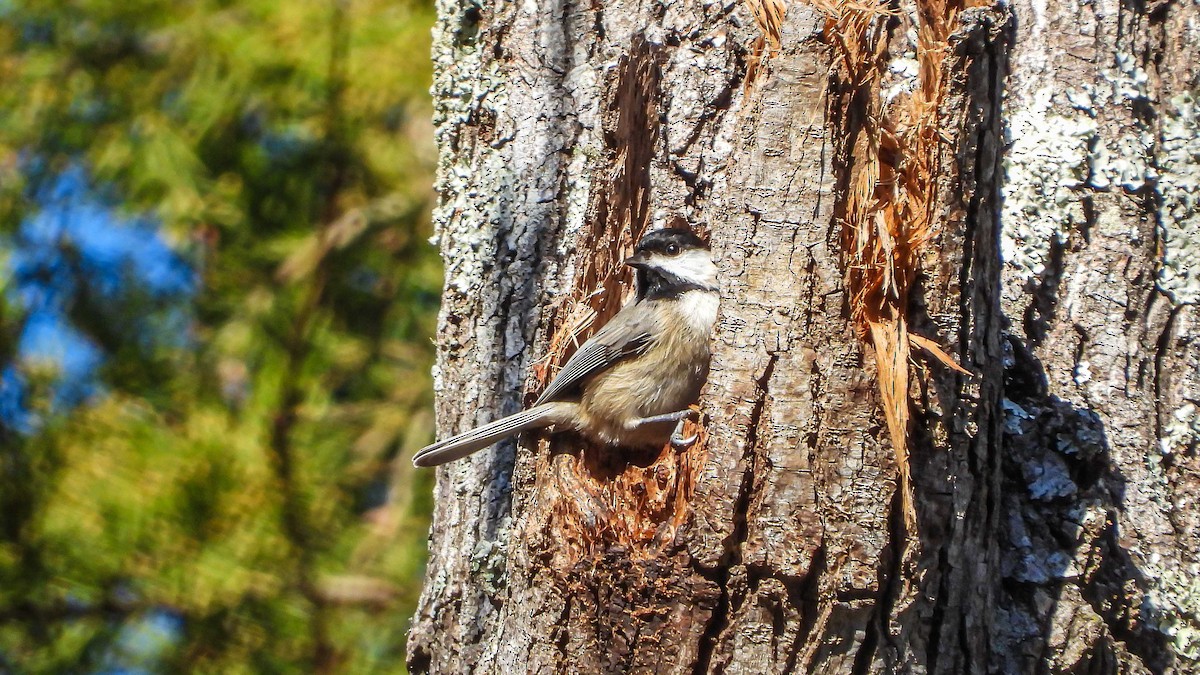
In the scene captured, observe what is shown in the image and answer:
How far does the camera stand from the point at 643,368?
11.0 ft

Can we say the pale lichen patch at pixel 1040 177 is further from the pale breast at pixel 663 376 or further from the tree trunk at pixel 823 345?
the pale breast at pixel 663 376

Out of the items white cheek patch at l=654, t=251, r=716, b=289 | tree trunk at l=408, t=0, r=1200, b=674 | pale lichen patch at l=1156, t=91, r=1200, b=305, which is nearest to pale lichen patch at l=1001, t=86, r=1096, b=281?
tree trunk at l=408, t=0, r=1200, b=674

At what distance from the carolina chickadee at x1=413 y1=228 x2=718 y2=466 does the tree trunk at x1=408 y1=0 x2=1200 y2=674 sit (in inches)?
3.2

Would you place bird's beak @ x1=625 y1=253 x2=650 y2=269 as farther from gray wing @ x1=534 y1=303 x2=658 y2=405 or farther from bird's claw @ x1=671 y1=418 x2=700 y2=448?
bird's claw @ x1=671 y1=418 x2=700 y2=448

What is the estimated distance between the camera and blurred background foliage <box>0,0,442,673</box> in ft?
13.8

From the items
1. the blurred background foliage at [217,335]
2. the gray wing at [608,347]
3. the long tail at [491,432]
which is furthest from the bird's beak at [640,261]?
the blurred background foliage at [217,335]

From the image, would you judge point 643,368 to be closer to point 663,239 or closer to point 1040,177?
point 663,239

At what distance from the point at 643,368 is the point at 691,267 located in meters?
0.35

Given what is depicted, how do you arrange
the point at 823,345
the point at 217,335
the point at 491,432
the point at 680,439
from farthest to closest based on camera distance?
the point at 217,335 < the point at 491,432 < the point at 680,439 < the point at 823,345

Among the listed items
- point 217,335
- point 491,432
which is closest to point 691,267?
point 491,432

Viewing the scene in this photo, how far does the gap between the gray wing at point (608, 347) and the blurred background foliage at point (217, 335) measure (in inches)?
68.4

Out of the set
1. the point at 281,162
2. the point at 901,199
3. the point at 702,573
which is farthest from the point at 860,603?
the point at 281,162

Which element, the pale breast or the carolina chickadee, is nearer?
the carolina chickadee

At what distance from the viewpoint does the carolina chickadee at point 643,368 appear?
9.93 feet
